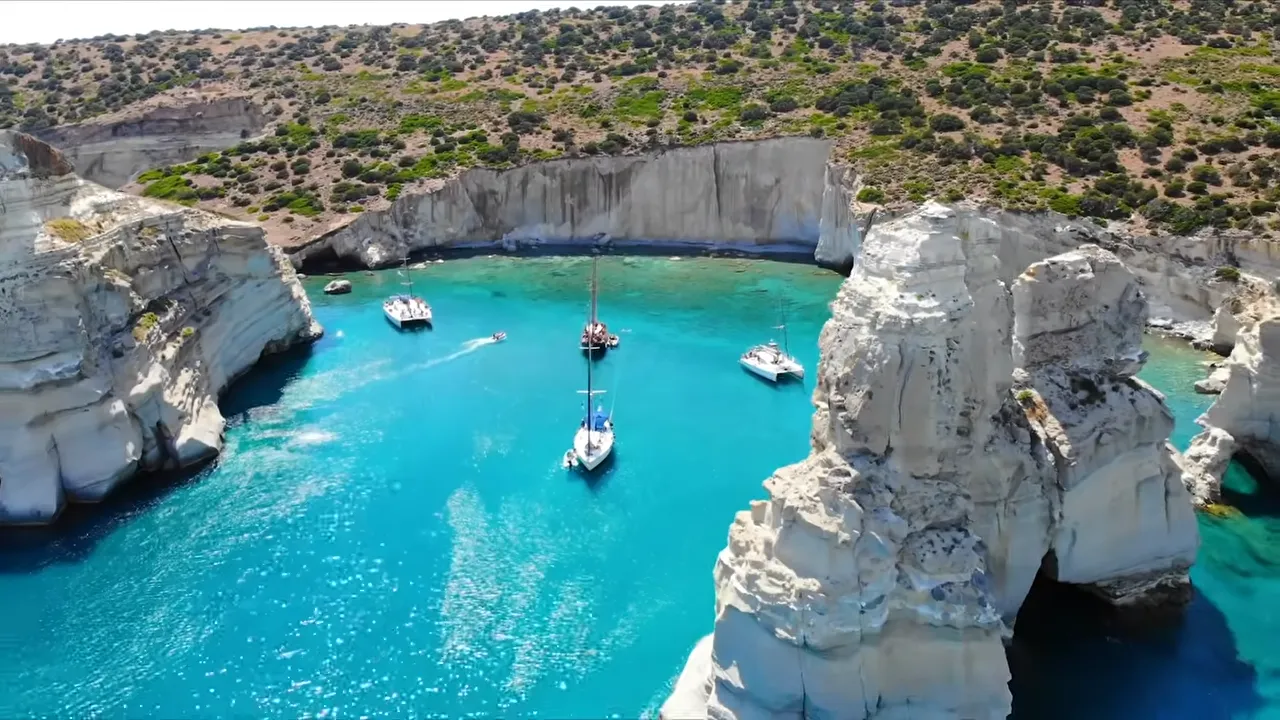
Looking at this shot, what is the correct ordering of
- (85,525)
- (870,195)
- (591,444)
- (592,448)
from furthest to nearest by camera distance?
1. (870,195)
2. (591,444)
3. (592,448)
4. (85,525)

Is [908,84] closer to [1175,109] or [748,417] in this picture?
[1175,109]

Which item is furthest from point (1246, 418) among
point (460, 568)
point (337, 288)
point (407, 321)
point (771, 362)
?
point (337, 288)

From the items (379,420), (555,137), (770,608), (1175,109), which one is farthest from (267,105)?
(770,608)

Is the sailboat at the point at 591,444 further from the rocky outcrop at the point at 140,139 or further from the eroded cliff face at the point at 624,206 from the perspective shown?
the rocky outcrop at the point at 140,139

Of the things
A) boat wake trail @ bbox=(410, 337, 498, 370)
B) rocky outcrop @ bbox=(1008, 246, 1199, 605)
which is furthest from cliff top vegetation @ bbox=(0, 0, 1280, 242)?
rocky outcrop @ bbox=(1008, 246, 1199, 605)

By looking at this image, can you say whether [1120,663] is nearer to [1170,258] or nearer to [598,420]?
[598,420]
